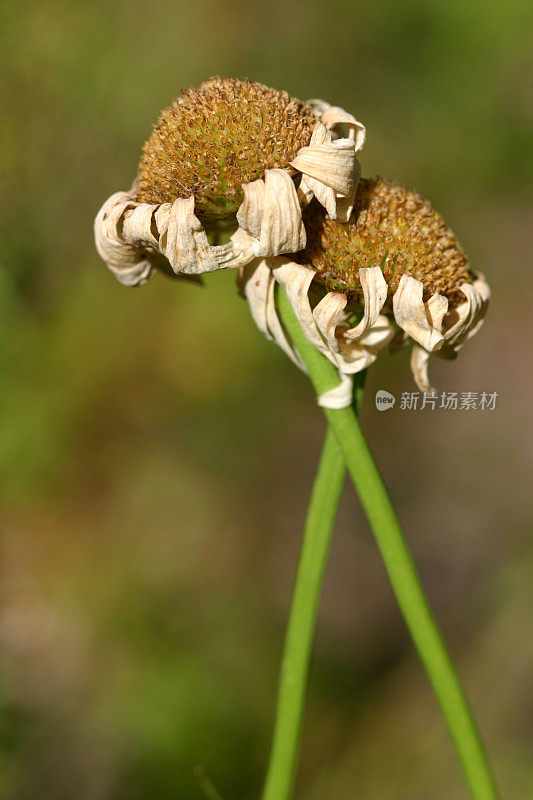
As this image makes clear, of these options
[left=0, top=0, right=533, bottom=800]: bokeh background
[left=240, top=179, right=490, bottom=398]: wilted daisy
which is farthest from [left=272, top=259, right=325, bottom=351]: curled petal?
[left=0, top=0, right=533, bottom=800]: bokeh background

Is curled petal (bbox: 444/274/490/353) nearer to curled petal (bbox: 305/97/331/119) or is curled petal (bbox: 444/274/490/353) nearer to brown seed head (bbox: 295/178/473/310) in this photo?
brown seed head (bbox: 295/178/473/310)

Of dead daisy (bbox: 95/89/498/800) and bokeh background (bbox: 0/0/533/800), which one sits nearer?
dead daisy (bbox: 95/89/498/800)

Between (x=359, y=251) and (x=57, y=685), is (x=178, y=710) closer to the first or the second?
(x=57, y=685)

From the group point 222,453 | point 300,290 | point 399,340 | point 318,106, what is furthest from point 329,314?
point 222,453

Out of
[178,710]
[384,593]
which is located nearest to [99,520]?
[178,710]

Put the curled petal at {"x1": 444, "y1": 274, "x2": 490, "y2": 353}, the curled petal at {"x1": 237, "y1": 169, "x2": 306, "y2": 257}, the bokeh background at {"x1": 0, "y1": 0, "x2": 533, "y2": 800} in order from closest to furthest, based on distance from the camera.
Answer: the curled petal at {"x1": 237, "y1": 169, "x2": 306, "y2": 257}, the curled petal at {"x1": 444, "y1": 274, "x2": 490, "y2": 353}, the bokeh background at {"x1": 0, "y1": 0, "x2": 533, "y2": 800}
